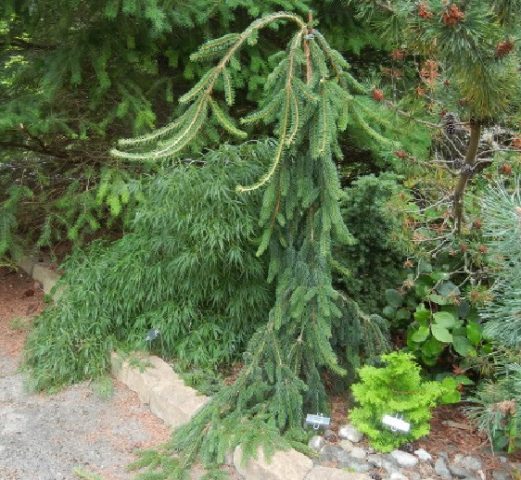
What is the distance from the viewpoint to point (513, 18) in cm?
213

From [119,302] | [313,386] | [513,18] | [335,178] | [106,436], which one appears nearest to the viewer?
[513,18]

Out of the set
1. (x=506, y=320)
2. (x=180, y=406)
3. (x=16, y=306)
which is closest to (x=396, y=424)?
(x=506, y=320)

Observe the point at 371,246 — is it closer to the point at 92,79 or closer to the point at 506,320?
the point at 506,320

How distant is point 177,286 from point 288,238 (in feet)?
3.07

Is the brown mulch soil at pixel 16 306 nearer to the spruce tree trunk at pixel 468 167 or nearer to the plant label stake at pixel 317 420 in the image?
the plant label stake at pixel 317 420

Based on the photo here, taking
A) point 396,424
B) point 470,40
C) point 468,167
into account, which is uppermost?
→ point 470,40

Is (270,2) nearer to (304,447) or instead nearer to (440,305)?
(440,305)

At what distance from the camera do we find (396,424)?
2.75 metres

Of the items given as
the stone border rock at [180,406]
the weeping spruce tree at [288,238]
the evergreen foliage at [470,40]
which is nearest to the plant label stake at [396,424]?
the stone border rock at [180,406]

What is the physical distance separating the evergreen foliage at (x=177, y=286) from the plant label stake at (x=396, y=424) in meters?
1.16

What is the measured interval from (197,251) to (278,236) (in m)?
0.55

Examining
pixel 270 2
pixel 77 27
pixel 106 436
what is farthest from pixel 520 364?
pixel 77 27

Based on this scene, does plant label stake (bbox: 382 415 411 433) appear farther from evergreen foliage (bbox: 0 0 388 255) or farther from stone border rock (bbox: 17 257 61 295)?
stone border rock (bbox: 17 257 61 295)

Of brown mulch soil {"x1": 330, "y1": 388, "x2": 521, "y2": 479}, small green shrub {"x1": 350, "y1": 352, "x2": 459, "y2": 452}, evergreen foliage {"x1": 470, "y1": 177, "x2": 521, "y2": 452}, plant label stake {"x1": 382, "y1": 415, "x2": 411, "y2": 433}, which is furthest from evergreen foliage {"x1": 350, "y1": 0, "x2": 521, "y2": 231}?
brown mulch soil {"x1": 330, "y1": 388, "x2": 521, "y2": 479}
